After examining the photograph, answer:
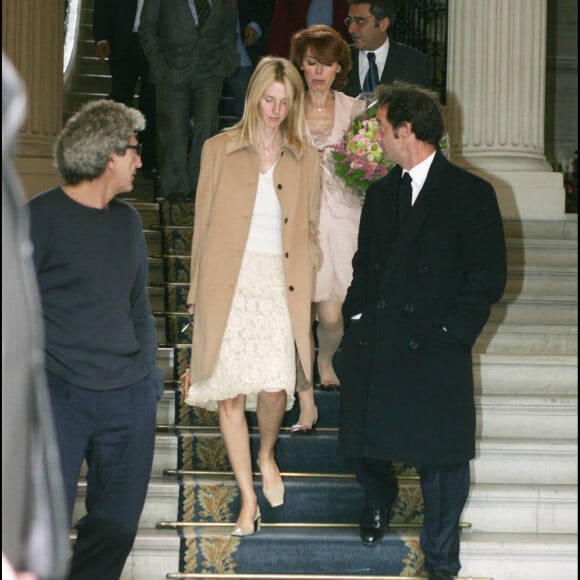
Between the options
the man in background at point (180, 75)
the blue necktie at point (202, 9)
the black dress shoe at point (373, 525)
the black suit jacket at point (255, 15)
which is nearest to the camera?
the black dress shoe at point (373, 525)

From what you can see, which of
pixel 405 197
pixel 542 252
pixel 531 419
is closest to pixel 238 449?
pixel 405 197

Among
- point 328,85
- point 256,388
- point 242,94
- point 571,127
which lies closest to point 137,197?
point 242,94

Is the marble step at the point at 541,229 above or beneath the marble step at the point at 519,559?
above

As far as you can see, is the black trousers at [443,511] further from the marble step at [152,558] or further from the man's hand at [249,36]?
the man's hand at [249,36]

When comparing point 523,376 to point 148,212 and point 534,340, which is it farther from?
point 148,212

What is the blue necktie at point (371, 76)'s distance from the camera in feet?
21.6

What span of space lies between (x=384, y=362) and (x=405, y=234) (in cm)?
49

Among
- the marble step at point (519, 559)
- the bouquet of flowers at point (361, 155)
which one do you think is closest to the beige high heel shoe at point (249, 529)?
the marble step at point (519, 559)

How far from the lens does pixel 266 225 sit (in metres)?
5.33

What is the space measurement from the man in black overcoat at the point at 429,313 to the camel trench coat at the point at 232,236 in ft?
1.29

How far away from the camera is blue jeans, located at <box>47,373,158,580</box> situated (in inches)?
158

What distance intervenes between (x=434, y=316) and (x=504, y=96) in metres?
4.48

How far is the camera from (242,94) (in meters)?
9.12

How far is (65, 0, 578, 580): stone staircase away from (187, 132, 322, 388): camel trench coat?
30.8 inches
